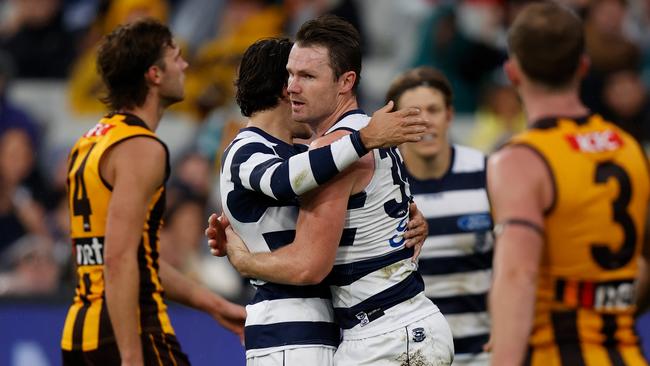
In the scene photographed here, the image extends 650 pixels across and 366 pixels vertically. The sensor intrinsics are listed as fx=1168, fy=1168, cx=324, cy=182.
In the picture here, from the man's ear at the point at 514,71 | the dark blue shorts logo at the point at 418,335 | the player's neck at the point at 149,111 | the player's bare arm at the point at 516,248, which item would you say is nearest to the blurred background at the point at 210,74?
the player's neck at the point at 149,111

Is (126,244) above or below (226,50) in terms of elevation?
below

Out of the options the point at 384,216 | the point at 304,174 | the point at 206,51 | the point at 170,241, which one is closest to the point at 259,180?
the point at 304,174

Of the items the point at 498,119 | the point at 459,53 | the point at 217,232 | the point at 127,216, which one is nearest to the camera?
the point at 217,232

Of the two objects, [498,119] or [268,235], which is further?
[498,119]

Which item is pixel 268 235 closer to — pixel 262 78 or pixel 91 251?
pixel 262 78

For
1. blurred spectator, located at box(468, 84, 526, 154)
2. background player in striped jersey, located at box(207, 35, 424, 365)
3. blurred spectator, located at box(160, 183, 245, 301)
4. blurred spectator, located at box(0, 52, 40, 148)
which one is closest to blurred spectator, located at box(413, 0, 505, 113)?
blurred spectator, located at box(468, 84, 526, 154)

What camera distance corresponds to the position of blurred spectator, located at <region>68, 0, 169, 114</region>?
11641 millimetres

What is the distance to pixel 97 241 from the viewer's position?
18.4 ft

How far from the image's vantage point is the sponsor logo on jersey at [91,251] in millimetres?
5598

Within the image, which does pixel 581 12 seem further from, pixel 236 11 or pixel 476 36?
pixel 236 11

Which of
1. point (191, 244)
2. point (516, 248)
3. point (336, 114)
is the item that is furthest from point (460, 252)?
point (191, 244)

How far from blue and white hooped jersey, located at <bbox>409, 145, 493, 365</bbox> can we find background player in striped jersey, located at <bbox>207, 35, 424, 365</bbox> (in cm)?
151

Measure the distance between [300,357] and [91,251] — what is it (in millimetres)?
1370

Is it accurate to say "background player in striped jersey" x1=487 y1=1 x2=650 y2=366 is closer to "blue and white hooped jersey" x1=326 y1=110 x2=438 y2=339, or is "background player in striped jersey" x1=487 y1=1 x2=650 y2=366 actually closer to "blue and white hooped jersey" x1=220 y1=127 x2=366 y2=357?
"blue and white hooped jersey" x1=326 y1=110 x2=438 y2=339
